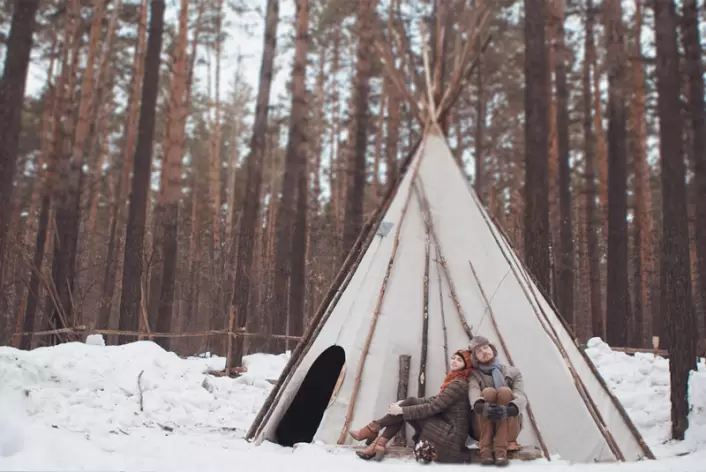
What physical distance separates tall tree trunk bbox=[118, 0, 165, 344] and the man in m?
6.58

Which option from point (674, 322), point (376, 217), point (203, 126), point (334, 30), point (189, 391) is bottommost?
point (189, 391)

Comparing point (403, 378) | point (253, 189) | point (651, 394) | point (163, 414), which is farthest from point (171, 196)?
point (651, 394)

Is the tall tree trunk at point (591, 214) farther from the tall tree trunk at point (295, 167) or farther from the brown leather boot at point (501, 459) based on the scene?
the brown leather boot at point (501, 459)

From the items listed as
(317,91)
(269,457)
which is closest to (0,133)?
(269,457)

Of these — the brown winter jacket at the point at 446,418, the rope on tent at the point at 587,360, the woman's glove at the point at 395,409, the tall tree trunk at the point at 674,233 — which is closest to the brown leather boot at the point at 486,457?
the brown winter jacket at the point at 446,418

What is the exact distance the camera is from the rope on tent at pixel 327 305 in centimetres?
521

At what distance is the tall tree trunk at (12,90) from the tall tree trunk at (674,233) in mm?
7020

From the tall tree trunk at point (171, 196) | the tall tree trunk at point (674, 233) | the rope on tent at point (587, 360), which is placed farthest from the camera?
the tall tree trunk at point (171, 196)

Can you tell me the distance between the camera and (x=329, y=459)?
391 centimetres

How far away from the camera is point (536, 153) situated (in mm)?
7887

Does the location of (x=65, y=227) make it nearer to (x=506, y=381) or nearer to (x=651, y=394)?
(x=506, y=381)

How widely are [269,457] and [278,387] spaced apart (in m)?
1.34

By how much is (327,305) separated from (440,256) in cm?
122

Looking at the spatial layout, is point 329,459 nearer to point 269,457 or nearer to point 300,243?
point 269,457
